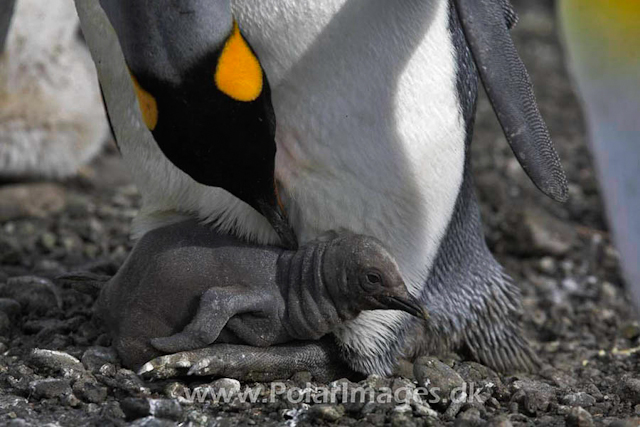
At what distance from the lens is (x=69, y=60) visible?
4.09 m

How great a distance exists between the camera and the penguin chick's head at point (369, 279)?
89.5 inches

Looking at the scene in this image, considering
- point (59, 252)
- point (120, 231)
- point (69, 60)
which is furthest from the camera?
point (69, 60)

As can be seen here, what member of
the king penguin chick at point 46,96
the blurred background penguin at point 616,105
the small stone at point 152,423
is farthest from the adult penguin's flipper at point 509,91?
the king penguin chick at point 46,96

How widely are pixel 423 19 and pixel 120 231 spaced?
1.82 metres

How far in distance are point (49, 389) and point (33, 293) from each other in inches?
23.1

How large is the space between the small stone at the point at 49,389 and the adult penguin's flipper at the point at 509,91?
1028mm

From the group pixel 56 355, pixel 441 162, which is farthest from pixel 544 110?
pixel 56 355

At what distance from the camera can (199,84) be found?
196cm

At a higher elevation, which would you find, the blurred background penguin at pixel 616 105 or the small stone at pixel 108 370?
the blurred background penguin at pixel 616 105

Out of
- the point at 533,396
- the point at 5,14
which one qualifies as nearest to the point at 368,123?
the point at 533,396

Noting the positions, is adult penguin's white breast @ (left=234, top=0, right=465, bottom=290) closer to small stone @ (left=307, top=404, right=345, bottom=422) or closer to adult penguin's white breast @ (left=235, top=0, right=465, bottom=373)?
adult penguin's white breast @ (left=235, top=0, right=465, bottom=373)

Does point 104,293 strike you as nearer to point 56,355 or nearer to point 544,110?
point 56,355

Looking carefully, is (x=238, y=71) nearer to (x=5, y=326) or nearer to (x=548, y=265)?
(x=5, y=326)

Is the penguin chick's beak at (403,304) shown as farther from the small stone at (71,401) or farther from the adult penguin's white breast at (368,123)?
the small stone at (71,401)
